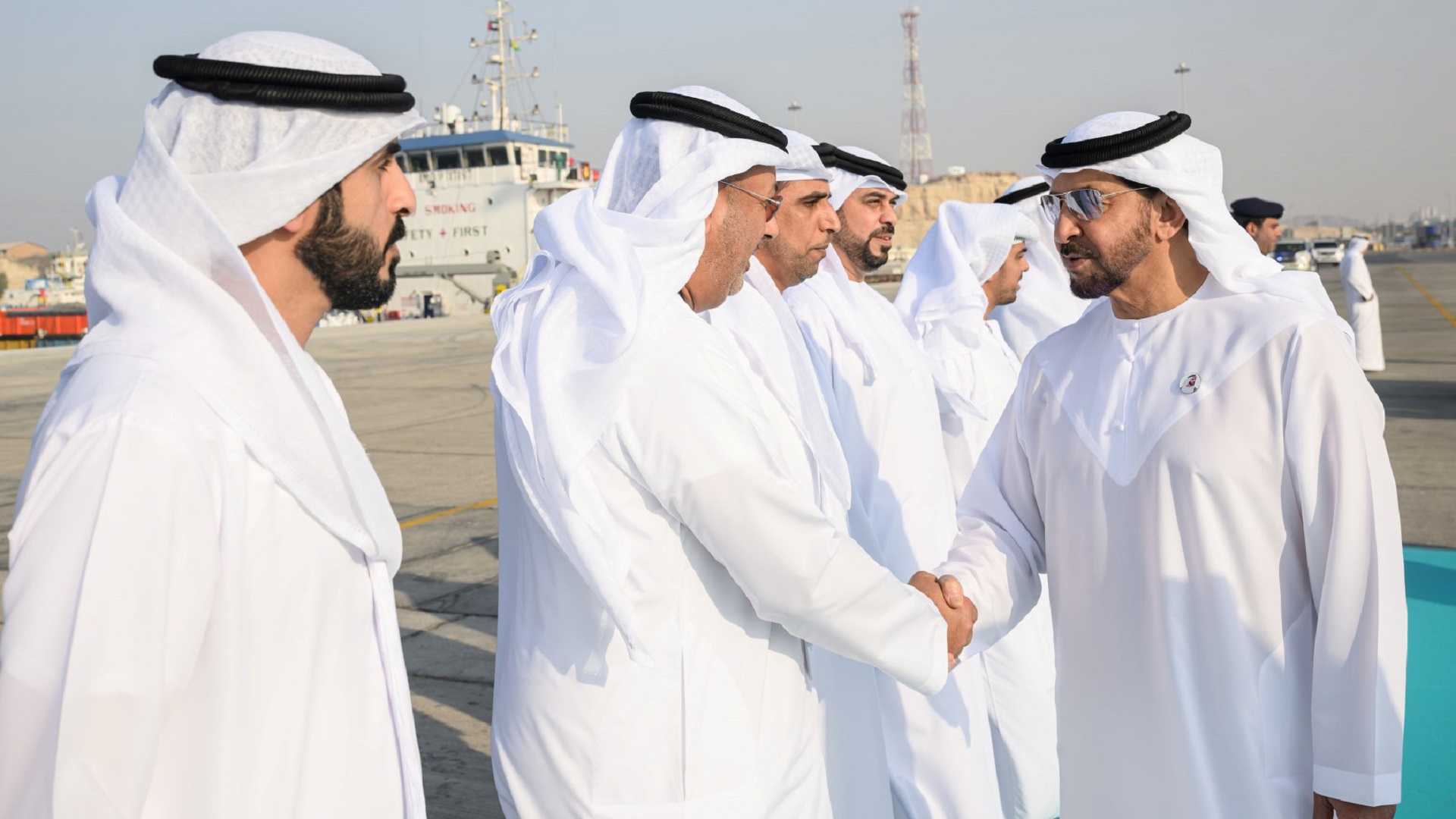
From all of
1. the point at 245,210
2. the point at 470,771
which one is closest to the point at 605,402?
the point at 245,210

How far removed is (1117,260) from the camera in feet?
9.07

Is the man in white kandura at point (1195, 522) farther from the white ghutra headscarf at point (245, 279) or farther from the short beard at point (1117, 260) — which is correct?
the white ghutra headscarf at point (245, 279)

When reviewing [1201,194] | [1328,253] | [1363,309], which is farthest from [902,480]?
[1328,253]

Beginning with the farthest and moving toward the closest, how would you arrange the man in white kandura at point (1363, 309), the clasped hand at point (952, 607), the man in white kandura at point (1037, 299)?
the man in white kandura at point (1363, 309), the man in white kandura at point (1037, 299), the clasped hand at point (952, 607)

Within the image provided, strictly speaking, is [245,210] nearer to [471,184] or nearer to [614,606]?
[614,606]

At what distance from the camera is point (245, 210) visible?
66.8 inches

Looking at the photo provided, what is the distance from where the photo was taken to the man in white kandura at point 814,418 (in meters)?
2.68

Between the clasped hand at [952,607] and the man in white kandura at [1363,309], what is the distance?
1499 centimetres

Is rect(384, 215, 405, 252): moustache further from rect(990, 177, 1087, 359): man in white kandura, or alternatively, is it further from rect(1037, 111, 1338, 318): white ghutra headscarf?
rect(990, 177, 1087, 359): man in white kandura

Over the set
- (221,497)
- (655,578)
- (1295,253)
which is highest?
(221,497)

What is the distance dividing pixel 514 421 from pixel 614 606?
0.45 meters

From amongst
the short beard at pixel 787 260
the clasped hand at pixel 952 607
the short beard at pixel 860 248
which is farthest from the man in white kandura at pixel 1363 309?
the clasped hand at pixel 952 607

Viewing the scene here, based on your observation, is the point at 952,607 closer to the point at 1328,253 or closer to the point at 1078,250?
the point at 1078,250

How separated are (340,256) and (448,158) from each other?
46107mm
